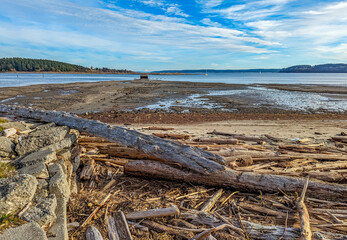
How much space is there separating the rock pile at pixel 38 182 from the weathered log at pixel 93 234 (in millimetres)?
340

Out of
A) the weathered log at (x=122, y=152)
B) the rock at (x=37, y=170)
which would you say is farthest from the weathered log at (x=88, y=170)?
the rock at (x=37, y=170)

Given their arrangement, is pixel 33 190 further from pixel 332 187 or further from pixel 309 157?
pixel 309 157

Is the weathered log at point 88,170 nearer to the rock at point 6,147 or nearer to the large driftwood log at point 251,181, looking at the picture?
the large driftwood log at point 251,181

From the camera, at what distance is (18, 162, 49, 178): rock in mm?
3764

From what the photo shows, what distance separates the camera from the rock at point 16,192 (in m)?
2.86

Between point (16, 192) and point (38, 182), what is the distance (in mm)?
604

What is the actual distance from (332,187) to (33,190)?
5033 millimetres

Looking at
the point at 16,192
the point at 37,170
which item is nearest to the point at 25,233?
the point at 16,192

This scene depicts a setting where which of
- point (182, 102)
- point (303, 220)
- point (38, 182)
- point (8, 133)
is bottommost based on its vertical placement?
point (303, 220)

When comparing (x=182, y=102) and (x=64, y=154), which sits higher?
(x=64, y=154)

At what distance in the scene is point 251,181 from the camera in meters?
4.31

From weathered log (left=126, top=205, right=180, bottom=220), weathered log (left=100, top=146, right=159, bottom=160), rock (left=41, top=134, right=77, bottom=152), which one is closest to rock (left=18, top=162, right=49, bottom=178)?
rock (left=41, top=134, right=77, bottom=152)

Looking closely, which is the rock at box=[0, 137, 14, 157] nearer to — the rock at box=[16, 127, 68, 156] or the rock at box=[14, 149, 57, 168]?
the rock at box=[16, 127, 68, 156]

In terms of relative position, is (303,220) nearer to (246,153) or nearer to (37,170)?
(246,153)
